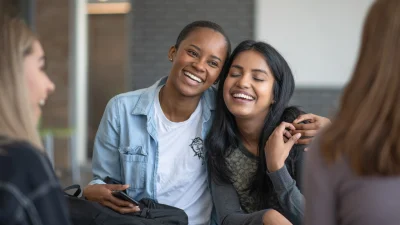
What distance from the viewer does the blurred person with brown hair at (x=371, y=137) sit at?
4.76ft

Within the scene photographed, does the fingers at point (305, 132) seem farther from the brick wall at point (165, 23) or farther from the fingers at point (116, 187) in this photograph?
the brick wall at point (165, 23)

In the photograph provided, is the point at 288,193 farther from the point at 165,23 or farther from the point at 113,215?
the point at 165,23

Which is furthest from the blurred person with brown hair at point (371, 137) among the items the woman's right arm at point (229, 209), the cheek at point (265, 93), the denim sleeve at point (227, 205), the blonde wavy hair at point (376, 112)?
the cheek at point (265, 93)

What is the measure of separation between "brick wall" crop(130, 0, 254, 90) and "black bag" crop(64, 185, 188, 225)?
438cm

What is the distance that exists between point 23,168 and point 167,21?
5.49m

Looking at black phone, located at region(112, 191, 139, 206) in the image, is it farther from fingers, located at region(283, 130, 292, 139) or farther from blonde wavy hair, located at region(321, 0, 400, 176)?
blonde wavy hair, located at region(321, 0, 400, 176)

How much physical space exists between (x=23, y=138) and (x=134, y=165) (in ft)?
4.09

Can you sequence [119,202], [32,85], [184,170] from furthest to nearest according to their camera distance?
[184,170]
[119,202]
[32,85]

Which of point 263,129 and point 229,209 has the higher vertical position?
point 263,129

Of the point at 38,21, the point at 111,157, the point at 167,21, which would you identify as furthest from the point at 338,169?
the point at 38,21

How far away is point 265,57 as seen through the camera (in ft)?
8.93

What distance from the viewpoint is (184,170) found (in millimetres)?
2758

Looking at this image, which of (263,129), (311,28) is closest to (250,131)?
(263,129)

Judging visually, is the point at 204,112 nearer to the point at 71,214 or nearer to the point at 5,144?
the point at 71,214
